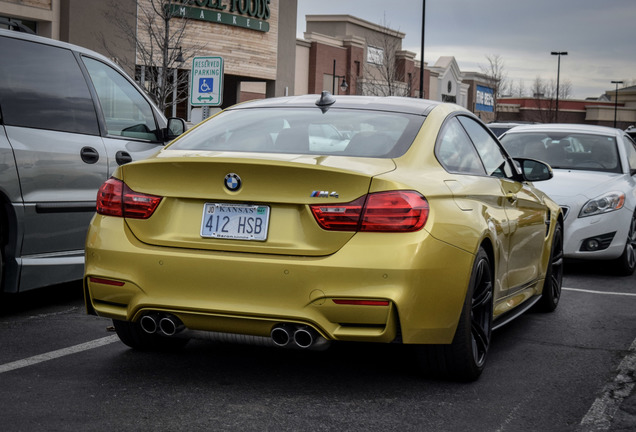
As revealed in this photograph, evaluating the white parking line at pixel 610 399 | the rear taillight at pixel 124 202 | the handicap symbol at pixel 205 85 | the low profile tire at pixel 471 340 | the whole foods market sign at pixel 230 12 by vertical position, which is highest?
the whole foods market sign at pixel 230 12

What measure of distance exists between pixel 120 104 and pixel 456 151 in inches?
132

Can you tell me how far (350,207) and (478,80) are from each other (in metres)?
92.1

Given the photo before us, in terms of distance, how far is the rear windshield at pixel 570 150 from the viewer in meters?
10.9

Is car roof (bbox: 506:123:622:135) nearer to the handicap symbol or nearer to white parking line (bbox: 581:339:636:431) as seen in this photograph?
the handicap symbol

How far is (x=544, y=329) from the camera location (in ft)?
22.6

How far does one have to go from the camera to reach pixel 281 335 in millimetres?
4504

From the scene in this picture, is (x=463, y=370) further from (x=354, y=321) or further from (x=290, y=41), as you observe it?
(x=290, y=41)

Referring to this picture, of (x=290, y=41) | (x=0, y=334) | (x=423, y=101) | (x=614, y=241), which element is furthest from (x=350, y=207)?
(x=290, y=41)

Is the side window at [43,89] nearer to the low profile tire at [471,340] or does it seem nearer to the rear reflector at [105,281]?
the rear reflector at [105,281]

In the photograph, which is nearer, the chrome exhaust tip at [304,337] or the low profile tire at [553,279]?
the chrome exhaust tip at [304,337]

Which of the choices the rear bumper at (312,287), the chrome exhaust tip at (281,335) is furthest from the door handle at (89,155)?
the chrome exhaust tip at (281,335)

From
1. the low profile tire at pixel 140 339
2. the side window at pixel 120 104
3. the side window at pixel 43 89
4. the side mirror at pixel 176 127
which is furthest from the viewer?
the side mirror at pixel 176 127

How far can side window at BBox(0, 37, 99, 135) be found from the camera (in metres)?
6.58

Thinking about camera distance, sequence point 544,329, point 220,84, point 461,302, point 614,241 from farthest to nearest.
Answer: point 220,84 → point 614,241 → point 544,329 → point 461,302
